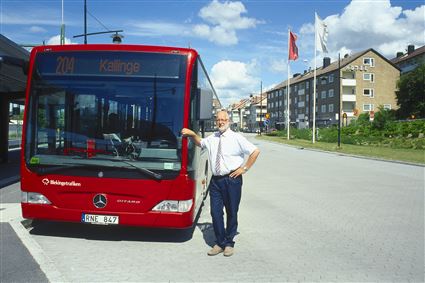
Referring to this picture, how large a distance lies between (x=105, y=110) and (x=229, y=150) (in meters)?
1.91

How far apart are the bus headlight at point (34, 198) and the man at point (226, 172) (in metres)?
2.43

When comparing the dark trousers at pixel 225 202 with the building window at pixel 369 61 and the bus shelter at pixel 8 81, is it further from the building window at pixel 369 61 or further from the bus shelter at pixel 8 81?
the building window at pixel 369 61

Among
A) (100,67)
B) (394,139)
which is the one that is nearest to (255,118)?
(394,139)

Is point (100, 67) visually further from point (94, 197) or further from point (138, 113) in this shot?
point (94, 197)

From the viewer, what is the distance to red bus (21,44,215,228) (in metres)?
5.98

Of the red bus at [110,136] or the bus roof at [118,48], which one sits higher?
the bus roof at [118,48]

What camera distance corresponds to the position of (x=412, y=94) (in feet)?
198

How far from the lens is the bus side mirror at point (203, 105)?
22.2 feet

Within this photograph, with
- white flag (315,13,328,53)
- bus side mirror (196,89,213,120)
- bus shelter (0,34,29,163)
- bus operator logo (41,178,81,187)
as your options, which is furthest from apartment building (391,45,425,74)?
bus operator logo (41,178,81,187)

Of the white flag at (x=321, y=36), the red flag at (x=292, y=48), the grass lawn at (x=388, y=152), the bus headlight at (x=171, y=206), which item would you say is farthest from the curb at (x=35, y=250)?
the red flag at (x=292, y=48)

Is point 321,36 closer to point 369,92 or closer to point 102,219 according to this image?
point 102,219

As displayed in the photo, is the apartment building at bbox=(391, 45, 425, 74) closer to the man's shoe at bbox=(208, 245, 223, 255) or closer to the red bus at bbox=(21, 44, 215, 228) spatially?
the red bus at bbox=(21, 44, 215, 228)

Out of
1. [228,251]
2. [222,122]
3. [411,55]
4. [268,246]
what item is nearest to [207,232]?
[268,246]

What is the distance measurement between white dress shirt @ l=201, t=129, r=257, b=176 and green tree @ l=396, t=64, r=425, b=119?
2365 inches
